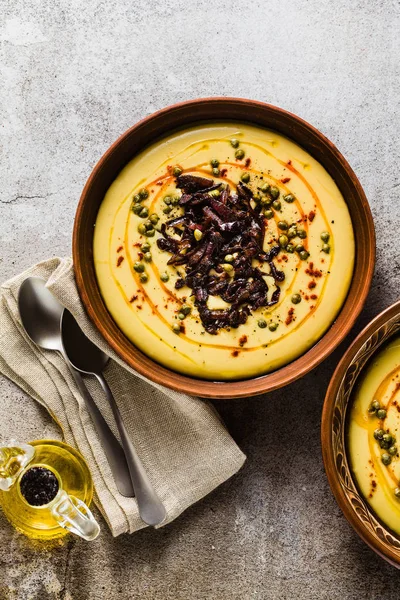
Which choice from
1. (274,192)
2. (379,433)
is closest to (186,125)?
(274,192)

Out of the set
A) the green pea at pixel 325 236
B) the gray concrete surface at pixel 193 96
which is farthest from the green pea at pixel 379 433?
the green pea at pixel 325 236

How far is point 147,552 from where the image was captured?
2875 mm

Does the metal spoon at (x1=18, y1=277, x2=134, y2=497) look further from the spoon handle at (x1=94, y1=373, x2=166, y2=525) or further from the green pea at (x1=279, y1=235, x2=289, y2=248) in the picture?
the green pea at (x1=279, y1=235, x2=289, y2=248)

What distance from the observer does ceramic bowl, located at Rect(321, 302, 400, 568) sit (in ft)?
8.04

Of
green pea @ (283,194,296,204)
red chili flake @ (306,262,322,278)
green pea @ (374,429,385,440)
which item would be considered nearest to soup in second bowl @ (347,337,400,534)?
green pea @ (374,429,385,440)

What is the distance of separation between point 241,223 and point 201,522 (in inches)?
50.3

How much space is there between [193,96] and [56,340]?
1.17 m

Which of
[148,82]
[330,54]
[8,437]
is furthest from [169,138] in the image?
[8,437]

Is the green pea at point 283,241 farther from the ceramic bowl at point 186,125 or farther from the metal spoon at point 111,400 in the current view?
the metal spoon at point 111,400

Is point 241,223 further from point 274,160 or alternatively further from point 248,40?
point 248,40

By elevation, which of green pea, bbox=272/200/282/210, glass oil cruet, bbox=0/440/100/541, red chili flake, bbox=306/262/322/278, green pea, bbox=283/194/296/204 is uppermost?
green pea, bbox=283/194/296/204

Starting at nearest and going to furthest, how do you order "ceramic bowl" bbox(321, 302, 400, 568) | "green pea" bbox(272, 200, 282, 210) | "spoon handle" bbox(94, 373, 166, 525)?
1. "ceramic bowl" bbox(321, 302, 400, 568)
2. "green pea" bbox(272, 200, 282, 210)
3. "spoon handle" bbox(94, 373, 166, 525)

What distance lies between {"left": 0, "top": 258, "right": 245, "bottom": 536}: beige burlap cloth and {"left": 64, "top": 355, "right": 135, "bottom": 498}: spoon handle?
3cm

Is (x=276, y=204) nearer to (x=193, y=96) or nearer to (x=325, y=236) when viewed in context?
(x=325, y=236)
